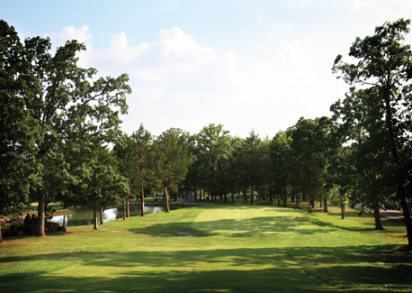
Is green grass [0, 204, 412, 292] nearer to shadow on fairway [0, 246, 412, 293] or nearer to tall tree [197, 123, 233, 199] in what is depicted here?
shadow on fairway [0, 246, 412, 293]

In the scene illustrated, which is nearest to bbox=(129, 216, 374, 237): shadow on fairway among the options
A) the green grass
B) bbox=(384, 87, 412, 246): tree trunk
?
the green grass

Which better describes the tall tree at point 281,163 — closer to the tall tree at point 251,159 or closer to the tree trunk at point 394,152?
the tall tree at point 251,159

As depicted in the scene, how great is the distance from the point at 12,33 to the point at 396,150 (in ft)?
87.1

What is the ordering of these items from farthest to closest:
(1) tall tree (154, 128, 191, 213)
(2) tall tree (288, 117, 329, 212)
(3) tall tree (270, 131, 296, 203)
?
(3) tall tree (270, 131, 296, 203)
(1) tall tree (154, 128, 191, 213)
(2) tall tree (288, 117, 329, 212)

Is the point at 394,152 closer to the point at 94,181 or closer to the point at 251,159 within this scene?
the point at 94,181

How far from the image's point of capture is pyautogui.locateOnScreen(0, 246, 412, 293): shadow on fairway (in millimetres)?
9285

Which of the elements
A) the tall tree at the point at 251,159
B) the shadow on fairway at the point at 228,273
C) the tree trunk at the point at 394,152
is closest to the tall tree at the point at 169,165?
the tall tree at the point at 251,159

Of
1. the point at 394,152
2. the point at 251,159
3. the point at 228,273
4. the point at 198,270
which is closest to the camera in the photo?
the point at 228,273

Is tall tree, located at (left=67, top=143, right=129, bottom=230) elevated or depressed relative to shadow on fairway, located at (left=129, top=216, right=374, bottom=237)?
elevated

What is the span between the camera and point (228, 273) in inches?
453

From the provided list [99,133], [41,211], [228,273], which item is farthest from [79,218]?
[228,273]

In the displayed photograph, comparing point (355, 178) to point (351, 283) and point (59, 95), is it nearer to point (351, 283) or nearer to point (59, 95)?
point (351, 283)

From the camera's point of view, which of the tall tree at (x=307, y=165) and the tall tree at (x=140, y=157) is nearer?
the tall tree at (x=140, y=157)

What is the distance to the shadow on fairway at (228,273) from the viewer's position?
30.5 feet
